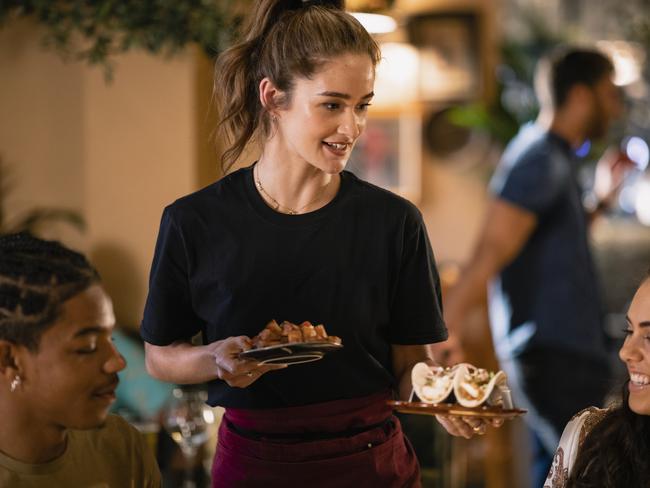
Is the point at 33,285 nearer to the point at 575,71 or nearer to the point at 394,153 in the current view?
the point at 575,71

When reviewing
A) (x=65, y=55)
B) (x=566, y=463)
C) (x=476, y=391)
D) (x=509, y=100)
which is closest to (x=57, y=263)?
(x=476, y=391)

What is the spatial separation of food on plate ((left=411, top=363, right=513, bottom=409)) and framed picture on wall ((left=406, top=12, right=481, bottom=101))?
5.60 m

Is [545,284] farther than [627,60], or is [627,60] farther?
[627,60]

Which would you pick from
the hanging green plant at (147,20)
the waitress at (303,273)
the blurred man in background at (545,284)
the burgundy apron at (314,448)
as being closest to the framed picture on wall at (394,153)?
the blurred man in background at (545,284)

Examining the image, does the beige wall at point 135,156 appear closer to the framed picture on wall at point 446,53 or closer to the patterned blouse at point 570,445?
the patterned blouse at point 570,445

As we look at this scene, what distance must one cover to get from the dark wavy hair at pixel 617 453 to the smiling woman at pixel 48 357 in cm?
80

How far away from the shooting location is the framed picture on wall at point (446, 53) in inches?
294

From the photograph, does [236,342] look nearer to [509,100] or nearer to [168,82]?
[168,82]

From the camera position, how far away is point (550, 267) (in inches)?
144

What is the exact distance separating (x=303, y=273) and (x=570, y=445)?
0.55 metres

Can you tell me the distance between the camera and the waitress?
77.3 inches

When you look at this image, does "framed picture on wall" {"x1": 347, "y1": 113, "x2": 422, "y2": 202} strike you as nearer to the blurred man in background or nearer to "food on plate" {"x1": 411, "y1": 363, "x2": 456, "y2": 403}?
the blurred man in background

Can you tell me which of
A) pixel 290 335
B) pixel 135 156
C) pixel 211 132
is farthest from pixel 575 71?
pixel 290 335

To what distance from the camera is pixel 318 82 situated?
1.94m
